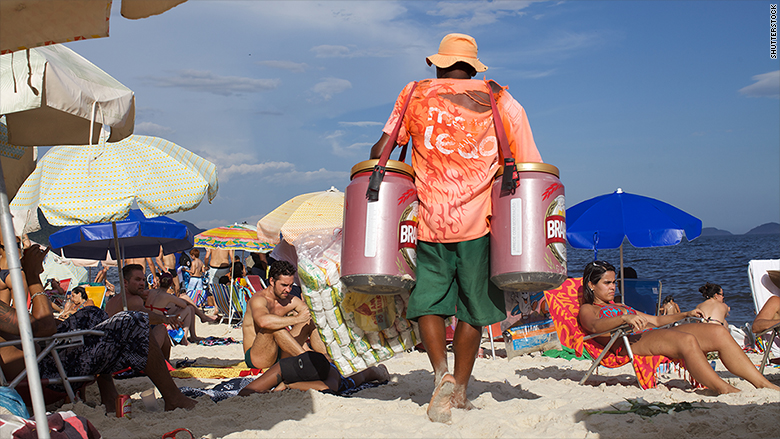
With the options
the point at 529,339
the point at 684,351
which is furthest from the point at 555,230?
the point at 529,339

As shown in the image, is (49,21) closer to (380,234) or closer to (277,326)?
(380,234)

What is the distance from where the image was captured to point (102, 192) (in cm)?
434

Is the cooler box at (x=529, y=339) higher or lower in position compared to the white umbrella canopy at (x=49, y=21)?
lower

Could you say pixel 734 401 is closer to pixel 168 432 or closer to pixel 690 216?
pixel 168 432

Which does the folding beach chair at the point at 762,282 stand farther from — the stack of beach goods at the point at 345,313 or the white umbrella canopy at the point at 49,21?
the white umbrella canopy at the point at 49,21

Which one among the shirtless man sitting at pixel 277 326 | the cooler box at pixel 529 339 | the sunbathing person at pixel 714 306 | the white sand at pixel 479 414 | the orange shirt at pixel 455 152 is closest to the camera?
the white sand at pixel 479 414

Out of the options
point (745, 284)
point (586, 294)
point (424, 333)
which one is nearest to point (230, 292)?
point (586, 294)

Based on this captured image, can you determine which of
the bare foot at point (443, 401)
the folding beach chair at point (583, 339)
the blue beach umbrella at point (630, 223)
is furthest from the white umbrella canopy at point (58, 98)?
the blue beach umbrella at point (630, 223)

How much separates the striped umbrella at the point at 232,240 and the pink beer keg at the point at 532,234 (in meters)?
8.91

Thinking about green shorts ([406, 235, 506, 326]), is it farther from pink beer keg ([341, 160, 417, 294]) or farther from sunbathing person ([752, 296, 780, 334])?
sunbathing person ([752, 296, 780, 334])

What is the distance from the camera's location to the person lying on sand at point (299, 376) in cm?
375

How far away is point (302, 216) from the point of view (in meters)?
8.88

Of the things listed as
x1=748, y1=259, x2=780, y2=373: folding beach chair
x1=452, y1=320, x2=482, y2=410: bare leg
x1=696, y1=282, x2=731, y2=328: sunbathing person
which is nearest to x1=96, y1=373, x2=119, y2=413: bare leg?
x1=452, y1=320, x2=482, y2=410: bare leg

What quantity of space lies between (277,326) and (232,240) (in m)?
7.51
